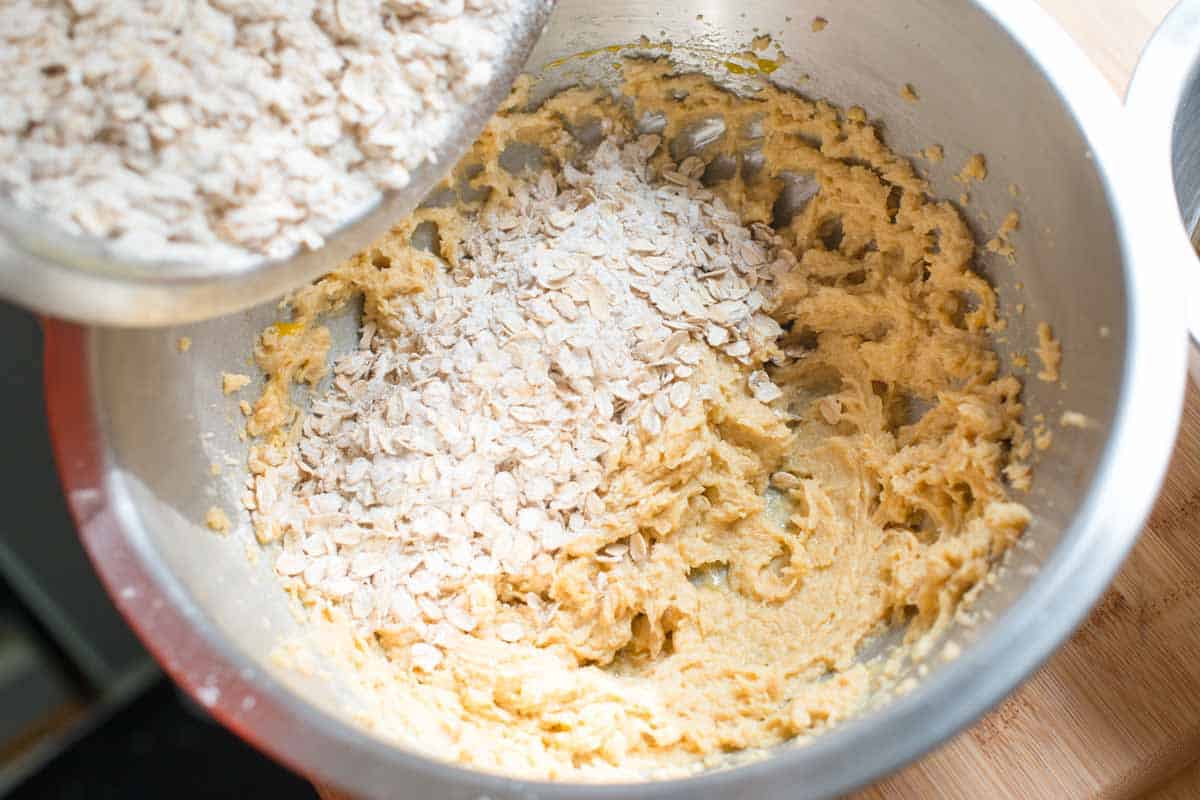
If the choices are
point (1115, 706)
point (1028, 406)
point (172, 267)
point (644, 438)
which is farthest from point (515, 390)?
point (1115, 706)

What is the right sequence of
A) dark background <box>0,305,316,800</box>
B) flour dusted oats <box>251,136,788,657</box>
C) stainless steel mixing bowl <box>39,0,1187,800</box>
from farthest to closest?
1. dark background <box>0,305,316,800</box>
2. flour dusted oats <box>251,136,788,657</box>
3. stainless steel mixing bowl <box>39,0,1187,800</box>

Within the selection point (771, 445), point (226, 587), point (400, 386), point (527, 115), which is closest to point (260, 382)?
point (400, 386)

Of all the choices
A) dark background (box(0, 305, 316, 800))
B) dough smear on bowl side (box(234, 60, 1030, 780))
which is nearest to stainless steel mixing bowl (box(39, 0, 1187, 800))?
dough smear on bowl side (box(234, 60, 1030, 780))

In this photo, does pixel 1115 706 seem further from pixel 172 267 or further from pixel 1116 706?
pixel 172 267

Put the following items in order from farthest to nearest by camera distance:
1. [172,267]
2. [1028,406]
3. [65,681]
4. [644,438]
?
1. [65,681]
2. [644,438]
3. [1028,406]
4. [172,267]

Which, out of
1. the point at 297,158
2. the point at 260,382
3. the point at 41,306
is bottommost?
the point at 260,382

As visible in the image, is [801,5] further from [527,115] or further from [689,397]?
[689,397]

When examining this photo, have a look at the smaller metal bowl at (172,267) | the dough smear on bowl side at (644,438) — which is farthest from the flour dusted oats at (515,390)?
the smaller metal bowl at (172,267)

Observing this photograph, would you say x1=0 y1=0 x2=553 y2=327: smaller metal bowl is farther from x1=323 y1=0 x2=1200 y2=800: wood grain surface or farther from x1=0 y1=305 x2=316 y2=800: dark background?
x1=323 y1=0 x2=1200 y2=800: wood grain surface
